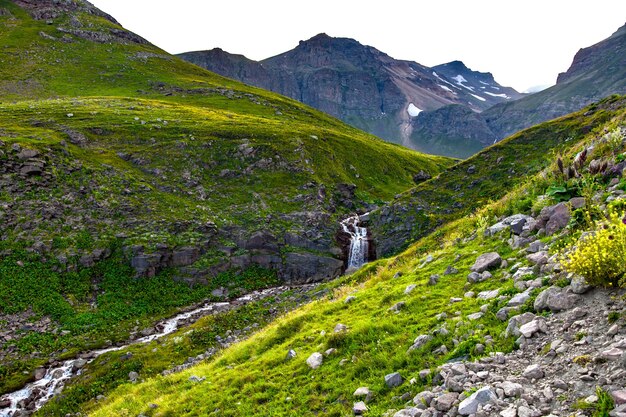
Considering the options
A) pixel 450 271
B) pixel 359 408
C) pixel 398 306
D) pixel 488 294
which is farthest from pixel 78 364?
pixel 488 294

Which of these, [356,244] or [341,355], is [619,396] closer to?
[341,355]

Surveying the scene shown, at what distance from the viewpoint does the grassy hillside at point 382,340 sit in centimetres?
967

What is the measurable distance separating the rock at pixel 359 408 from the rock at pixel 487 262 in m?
6.66

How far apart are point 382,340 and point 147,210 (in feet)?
153

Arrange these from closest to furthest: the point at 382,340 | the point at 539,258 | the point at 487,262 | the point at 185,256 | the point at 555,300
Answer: the point at 555,300
the point at 539,258
the point at 382,340
the point at 487,262
the point at 185,256

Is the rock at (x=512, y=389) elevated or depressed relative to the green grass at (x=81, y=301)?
elevated

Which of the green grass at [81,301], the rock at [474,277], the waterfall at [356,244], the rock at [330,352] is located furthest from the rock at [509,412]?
the waterfall at [356,244]

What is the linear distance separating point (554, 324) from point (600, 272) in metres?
1.45

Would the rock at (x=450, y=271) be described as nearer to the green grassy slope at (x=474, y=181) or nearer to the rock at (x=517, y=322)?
the rock at (x=517, y=322)

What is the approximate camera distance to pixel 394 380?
9.58m

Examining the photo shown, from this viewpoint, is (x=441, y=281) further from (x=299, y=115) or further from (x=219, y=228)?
(x=299, y=115)

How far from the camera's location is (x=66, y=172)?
2026 inches

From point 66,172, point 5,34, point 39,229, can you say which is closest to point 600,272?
point 39,229

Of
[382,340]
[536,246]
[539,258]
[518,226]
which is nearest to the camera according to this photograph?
[539,258]
